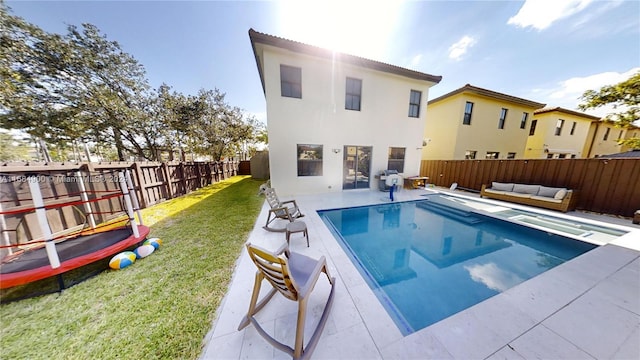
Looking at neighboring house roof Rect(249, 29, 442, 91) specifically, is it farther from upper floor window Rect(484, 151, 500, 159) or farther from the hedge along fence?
upper floor window Rect(484, 151, 500, 159)

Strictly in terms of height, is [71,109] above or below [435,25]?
below

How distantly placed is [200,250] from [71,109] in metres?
11.7

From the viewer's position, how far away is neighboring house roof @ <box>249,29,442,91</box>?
19.9 ft

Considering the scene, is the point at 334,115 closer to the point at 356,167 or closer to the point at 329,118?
the point at 329,118

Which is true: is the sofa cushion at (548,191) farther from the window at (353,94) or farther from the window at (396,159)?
the window at (353,94)

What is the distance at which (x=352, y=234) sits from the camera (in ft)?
14.8

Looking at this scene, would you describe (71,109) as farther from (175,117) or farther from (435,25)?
(435,25)

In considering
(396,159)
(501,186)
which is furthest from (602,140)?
(396,159)

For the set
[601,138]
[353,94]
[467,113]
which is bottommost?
[601,138]

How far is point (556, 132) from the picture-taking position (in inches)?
548

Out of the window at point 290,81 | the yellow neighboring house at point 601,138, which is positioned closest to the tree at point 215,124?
the window at point 290,81

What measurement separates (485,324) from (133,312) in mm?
3984

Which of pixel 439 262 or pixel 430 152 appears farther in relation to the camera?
pixel 430 152

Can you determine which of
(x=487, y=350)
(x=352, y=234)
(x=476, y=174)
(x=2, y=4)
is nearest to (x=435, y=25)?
(x=476, y=174)
